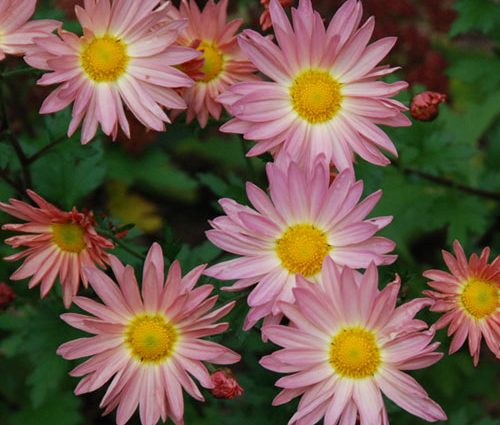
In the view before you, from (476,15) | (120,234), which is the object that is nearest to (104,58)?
(120,234)

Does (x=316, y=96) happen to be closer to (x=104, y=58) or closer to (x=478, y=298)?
(x=104, y=58)

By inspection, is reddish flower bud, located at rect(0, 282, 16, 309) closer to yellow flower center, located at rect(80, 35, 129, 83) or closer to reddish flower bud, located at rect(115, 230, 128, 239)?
reddish flower bud, located at rect(115, 230, 128, 239)

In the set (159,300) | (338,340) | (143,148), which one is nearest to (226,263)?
(159,300)

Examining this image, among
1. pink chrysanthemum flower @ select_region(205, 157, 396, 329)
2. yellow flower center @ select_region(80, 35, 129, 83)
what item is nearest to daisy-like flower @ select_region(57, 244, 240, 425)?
pink chrysanthemum flower @ select_region(205, 157, 396, 329)

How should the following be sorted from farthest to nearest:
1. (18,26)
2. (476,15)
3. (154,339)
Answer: (476,15) < (18,26) < (154,339)

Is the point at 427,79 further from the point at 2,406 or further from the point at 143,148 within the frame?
the point at 2,406

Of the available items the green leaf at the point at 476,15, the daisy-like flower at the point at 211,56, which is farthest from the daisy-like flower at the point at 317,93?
the green leaf at the point at 476,15
